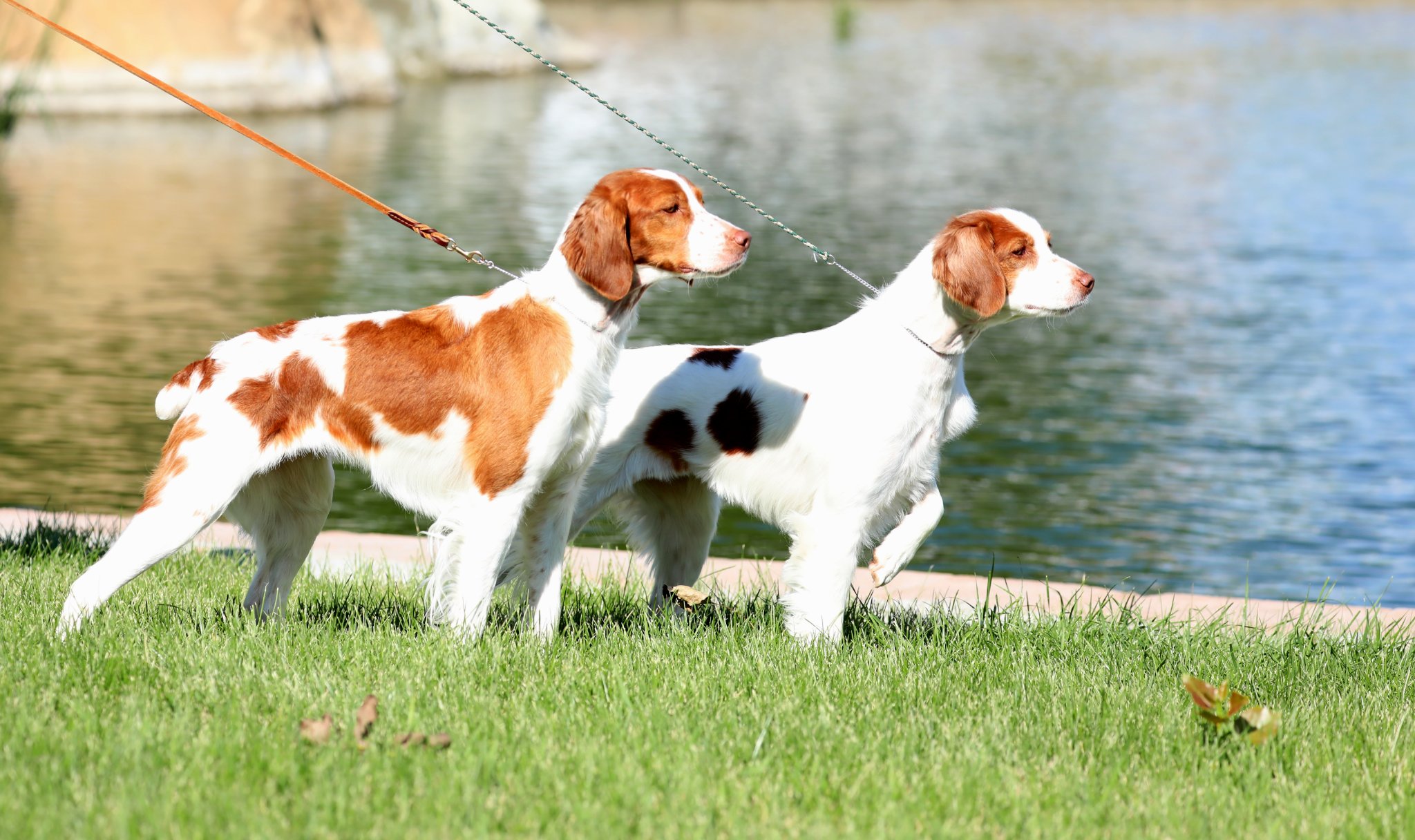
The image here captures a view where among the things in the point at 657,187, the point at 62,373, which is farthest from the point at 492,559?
the point at 62,373

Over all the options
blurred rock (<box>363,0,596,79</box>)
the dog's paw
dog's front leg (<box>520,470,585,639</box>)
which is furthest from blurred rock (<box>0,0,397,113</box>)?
the dog's paw

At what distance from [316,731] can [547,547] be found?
136 centimetres

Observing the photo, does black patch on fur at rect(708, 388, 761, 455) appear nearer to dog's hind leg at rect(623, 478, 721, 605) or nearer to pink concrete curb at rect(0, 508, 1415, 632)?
dog's hind leg at rect(623, 478, 721, 605)

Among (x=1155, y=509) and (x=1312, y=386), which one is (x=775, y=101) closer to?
(x=1312, y=386)

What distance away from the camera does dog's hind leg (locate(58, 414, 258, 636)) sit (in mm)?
5012

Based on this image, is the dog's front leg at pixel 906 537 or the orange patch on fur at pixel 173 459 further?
the dog's front leg at pixel 906 537

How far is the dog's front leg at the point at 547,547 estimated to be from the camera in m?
5.52

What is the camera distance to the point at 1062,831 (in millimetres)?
Answer: 4047

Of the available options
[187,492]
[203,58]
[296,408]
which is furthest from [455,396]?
[203,58]

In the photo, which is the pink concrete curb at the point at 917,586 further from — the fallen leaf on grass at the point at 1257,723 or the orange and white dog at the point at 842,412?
the fallen leaf on grass at the point at 1257,723

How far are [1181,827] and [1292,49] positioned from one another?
59.4 m

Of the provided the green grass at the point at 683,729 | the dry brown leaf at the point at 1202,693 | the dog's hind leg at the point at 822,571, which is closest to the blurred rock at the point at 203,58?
the green grass at the point at 683,729

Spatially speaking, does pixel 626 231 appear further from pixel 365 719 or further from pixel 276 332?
pixel 365 719

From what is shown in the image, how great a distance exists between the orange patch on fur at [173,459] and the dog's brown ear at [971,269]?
2670mm
